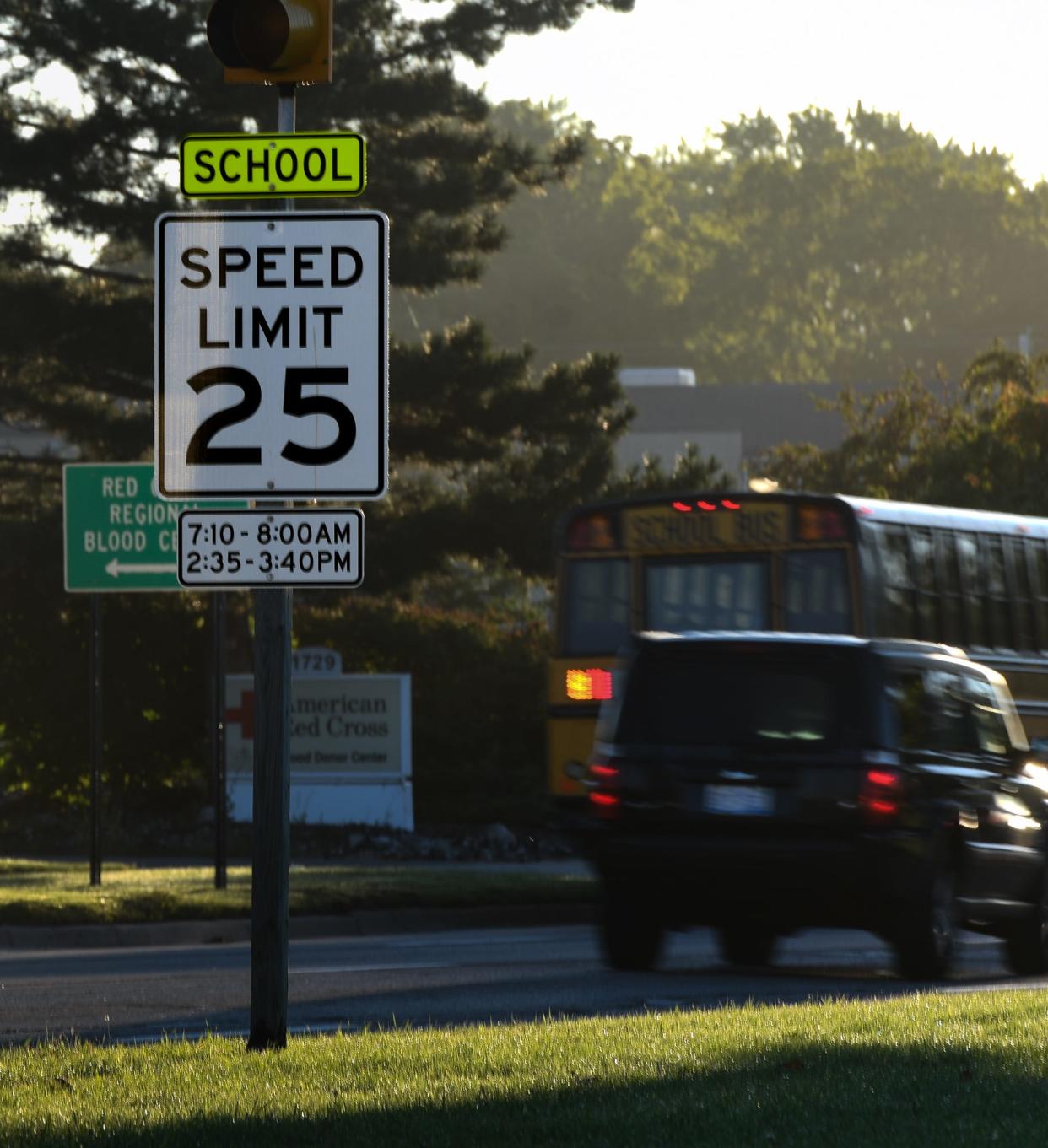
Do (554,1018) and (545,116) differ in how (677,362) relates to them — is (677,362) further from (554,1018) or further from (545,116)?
(554,1018)

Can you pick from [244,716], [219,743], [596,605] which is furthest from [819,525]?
[244,716]

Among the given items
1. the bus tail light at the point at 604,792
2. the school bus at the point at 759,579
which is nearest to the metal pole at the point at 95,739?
the school bus at the point at 759,579

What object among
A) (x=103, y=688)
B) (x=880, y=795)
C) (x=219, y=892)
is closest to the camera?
(x=880, y=795)

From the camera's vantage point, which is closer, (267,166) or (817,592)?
(267,166)

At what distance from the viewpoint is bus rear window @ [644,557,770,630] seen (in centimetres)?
2272

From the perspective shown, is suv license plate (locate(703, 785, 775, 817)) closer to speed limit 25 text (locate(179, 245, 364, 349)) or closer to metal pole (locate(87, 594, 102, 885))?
speed limit 25 text (locate(179, 245, 364, 349))

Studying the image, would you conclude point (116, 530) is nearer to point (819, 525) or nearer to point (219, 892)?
point (219, 892)

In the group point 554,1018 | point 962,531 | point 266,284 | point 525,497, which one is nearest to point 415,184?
point 525,497

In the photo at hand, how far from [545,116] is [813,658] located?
411 ft

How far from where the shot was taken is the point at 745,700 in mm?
14219

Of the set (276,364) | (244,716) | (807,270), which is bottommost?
(244,716)

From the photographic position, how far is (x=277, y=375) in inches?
336

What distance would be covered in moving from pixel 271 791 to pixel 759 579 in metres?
14.4

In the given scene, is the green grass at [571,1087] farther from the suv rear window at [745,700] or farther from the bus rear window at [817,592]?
the bus rear window at [817,592]
